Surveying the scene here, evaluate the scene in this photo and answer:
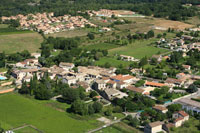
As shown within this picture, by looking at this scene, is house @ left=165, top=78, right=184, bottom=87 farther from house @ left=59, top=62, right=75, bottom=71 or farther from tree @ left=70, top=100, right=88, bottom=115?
house @ left=59, top=62, right=75, bottom=71

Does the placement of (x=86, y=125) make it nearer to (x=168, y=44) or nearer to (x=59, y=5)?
Result: (x=168, y=44)

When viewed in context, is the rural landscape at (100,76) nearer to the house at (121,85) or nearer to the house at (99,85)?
the house at (99,85)

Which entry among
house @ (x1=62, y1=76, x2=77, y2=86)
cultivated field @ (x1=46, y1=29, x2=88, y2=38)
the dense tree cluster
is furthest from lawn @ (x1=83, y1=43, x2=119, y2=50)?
the dense tree cluster

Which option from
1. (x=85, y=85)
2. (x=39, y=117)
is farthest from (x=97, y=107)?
(x=85, y=85)

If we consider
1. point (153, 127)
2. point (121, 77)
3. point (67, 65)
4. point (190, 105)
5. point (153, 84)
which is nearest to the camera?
point (153, 127)

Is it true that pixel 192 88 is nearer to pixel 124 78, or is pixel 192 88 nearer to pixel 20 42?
pixel 124 78

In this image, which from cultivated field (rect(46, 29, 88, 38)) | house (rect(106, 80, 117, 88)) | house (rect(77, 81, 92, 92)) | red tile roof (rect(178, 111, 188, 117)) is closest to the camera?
red tile roof (rect(178, 111, 188, 117))
